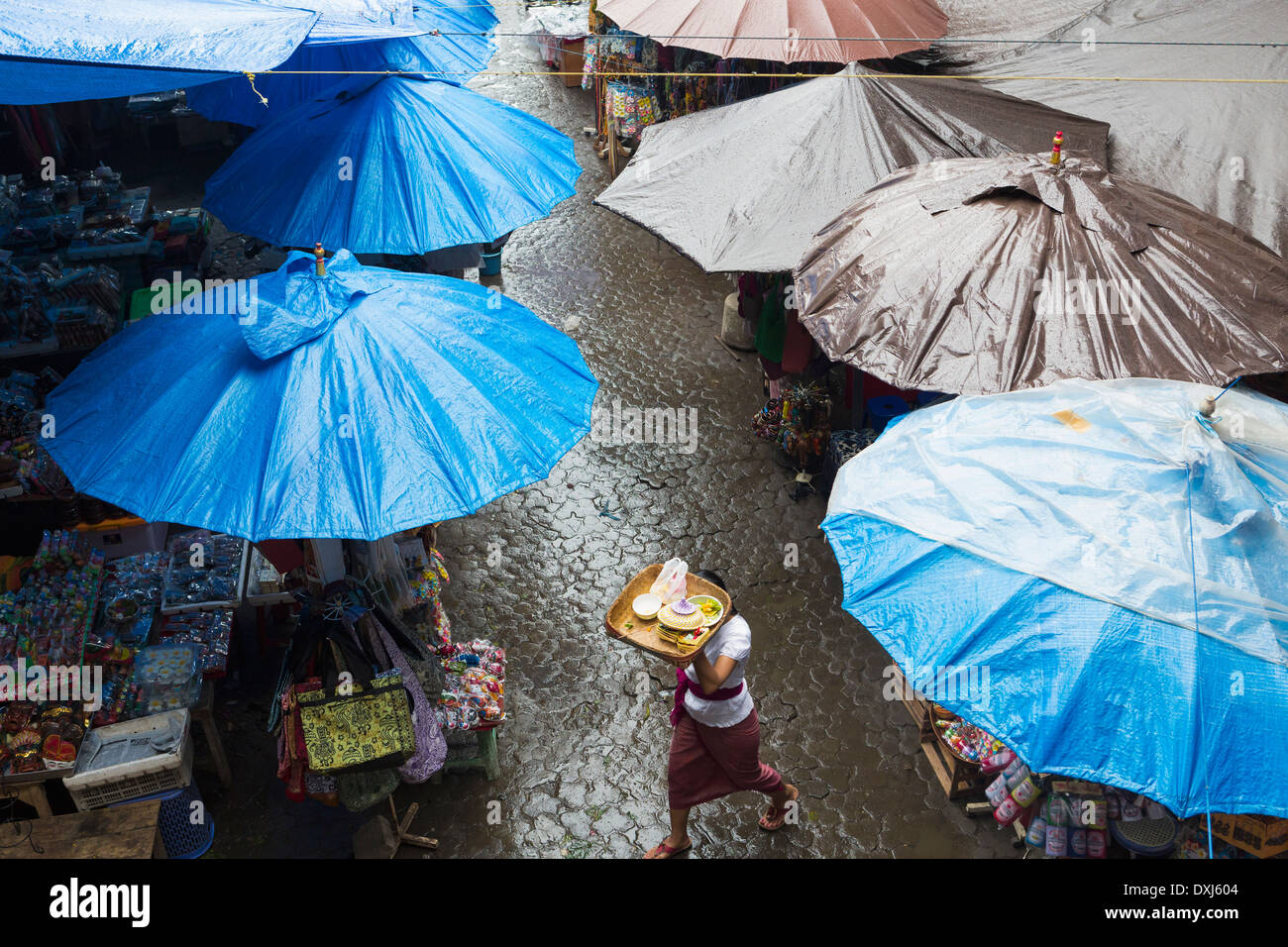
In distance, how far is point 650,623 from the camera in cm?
500

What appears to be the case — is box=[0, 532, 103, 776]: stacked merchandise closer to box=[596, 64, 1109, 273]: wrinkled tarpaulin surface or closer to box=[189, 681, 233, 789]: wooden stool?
box=[189, 681, 233, 789]: wooden stool

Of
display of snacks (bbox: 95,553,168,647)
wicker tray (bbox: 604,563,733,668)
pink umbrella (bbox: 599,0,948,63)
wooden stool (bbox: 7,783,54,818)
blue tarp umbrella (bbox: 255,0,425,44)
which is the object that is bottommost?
wooden stool (bbox: 7,783,54,818)

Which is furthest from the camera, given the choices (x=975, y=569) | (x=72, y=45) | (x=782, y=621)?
(x=782, y=621)

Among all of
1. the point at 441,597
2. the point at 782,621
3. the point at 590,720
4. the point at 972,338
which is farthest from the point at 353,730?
the point at 972,338

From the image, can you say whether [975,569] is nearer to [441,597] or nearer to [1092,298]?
[1092,298]

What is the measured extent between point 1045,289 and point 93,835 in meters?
5.33

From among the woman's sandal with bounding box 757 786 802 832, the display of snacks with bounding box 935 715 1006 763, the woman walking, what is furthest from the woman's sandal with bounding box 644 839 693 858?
the display of snacks with bounding box 935 715 1006 763

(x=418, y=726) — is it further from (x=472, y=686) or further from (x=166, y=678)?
(x=166, y=678)

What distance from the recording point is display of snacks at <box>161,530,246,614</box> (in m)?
6.18

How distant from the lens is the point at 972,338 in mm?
5418

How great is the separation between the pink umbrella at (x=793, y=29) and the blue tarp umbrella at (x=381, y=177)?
2.61 metres

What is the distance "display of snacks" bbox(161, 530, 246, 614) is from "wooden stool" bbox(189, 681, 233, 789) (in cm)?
60

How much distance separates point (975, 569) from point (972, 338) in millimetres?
1904

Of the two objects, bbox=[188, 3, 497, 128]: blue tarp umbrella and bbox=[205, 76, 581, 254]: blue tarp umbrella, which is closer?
bbox=[205, 76, 581, 254]: blue tarp umbrella
